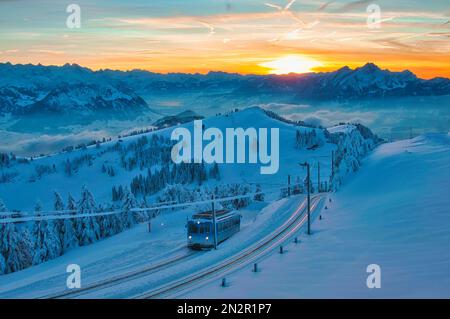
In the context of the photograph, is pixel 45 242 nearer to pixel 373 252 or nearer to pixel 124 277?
pixel 124 277

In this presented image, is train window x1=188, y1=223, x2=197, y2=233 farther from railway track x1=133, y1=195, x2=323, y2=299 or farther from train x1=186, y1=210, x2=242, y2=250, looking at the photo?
railway track x1=133, y1=195, x2=323, y2=299

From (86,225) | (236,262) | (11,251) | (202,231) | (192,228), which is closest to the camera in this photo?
(236,262)

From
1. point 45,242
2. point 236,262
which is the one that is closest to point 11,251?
point 45,242

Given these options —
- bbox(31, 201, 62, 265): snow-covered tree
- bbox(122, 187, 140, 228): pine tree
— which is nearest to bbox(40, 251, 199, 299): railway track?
bbox(31, 201, 62, 265): snow-covered tree

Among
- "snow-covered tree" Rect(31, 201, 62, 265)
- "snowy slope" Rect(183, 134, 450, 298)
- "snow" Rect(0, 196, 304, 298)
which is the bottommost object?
"snow-covered tree" Rect(31, 201, 62, 265)

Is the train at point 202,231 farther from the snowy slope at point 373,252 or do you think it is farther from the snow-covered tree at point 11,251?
the snow-covered tree at point 11,251

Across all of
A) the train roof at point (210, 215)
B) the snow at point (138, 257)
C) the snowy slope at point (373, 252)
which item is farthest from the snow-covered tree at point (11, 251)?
the snowy slope at point (373, 252)
